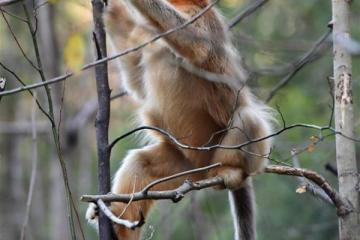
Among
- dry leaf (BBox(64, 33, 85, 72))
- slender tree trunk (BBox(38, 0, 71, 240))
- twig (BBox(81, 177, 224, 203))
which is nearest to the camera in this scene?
dry leaf (BBox(64, 33, 85, 72))

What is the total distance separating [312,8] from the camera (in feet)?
32.1

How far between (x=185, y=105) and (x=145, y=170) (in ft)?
1.75

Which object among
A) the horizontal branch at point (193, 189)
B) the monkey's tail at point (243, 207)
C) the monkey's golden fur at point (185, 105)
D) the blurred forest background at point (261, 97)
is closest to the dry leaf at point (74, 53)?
the horizontal branch at point (193, 189)

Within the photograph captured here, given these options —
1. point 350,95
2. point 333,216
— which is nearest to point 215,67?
point 350,95

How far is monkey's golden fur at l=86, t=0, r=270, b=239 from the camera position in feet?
17.5

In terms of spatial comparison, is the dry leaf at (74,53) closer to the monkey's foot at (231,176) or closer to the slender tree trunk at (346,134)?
the slender tree trunk at (346,134)

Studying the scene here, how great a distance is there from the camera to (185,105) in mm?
5605

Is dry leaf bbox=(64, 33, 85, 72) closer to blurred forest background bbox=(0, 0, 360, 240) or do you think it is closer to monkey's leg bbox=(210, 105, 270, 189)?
blurred forest background bbox=(0, 0, 360, 240)

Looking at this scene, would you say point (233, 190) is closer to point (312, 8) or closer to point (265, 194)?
point (265, 194)

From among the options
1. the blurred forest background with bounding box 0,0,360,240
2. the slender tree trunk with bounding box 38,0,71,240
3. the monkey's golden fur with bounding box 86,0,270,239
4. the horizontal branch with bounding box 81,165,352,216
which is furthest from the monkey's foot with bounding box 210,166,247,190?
the slender tree trunk with bounding box 38,0,71,240

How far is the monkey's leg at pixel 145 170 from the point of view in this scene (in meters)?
5.35

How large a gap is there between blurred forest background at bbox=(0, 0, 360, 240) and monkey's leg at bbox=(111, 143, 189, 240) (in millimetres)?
381

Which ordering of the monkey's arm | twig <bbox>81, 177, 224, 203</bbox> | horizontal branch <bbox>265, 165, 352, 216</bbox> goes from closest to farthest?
twig <bbox>81, 177, 224, 203</bbox> < horizontal branch <bbox>265, 165, 352, 216</bbox> < the monkey's arm

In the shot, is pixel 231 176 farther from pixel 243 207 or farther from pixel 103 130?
pixel 103 130
